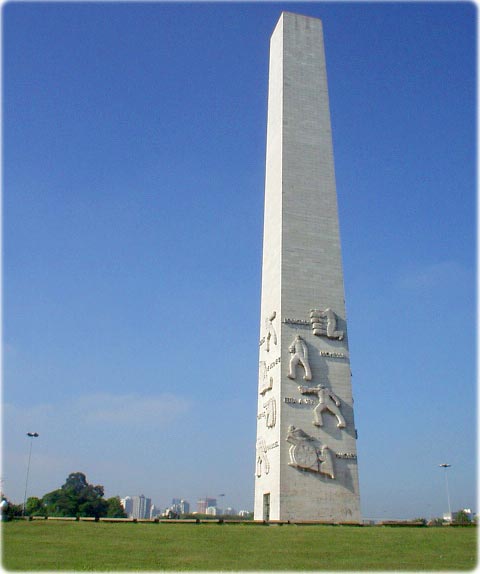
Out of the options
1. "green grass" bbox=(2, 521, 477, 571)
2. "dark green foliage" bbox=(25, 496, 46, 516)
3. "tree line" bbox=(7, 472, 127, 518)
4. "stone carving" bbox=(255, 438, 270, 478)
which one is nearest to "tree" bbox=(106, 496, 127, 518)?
"tree line" bbox=(7, 472, 127, 518)

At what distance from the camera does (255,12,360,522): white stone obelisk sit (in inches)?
909

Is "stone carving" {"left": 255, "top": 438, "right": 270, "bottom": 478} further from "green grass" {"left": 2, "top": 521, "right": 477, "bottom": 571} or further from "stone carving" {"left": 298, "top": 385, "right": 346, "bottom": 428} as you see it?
"green grass" {"left": 2, "top": 521, "right": 477, "bottom": 571}

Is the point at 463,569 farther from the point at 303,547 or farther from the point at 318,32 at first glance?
the point at 318,32

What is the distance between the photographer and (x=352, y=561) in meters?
12.5

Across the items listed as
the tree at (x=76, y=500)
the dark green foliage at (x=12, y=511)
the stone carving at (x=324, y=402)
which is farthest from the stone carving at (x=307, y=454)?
the tree at (x=76, y=500)

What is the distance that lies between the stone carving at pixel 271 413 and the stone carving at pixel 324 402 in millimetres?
1171

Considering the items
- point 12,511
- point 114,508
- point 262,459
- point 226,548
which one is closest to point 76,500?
point 114,508

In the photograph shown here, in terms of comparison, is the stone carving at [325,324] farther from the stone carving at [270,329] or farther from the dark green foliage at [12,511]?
the dark green foliage at [12,511]

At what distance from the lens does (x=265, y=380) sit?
2558 centimetres

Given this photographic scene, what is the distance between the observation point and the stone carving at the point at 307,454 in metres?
22.9

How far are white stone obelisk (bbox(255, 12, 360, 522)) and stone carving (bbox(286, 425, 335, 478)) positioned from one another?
1.4 inches

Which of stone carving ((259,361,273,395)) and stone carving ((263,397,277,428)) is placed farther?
stone carving ((259,361,273,395))

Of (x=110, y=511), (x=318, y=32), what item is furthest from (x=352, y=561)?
(x=110, y=511)

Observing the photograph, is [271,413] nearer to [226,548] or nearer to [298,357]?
[298,357]
